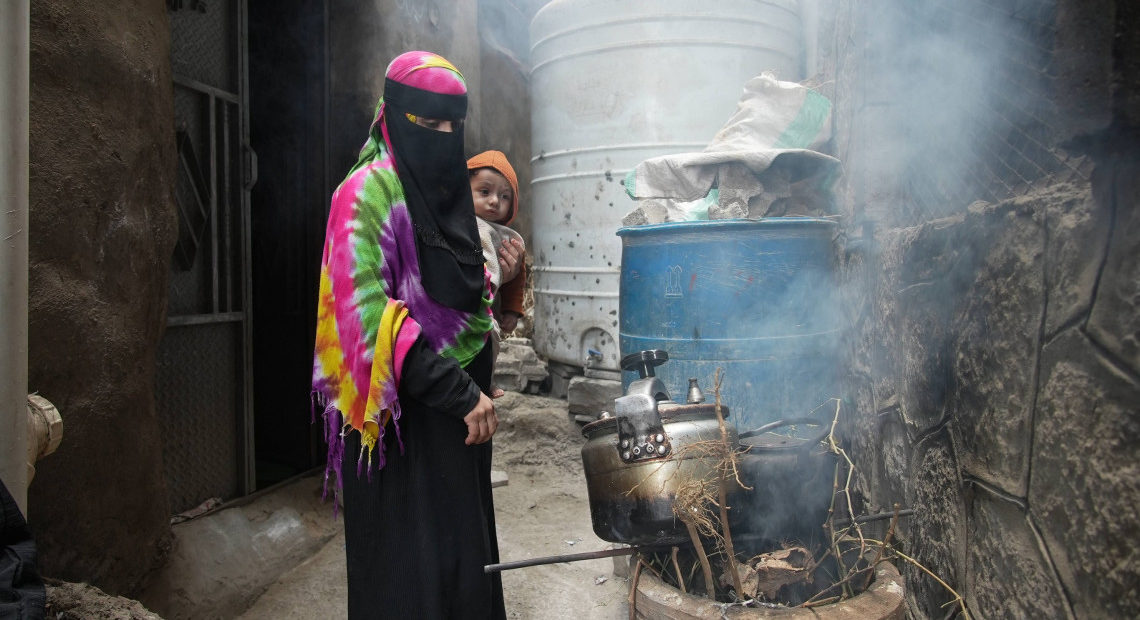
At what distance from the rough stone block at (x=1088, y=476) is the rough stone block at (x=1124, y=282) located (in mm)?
45

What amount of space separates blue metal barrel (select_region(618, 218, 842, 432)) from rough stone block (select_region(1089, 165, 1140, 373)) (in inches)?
63.8

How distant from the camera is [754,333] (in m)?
2.93

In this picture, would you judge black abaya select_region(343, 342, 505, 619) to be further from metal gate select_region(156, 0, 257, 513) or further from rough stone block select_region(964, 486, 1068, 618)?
metal gate select_region(156, 0, 257, 513)

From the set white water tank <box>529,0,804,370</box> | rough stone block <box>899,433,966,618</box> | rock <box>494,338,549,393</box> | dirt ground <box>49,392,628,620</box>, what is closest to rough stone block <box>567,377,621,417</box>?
white water tank <box>529,0,804,370</box>

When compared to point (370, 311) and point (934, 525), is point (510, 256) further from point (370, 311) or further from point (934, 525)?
point (934, 525)

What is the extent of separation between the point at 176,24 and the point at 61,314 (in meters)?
1.76

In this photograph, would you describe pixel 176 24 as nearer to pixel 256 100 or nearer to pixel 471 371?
pixel 256 100

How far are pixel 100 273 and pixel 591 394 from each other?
3.08m

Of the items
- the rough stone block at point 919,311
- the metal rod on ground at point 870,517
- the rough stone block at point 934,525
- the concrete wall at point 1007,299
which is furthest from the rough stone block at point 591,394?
the metal rod on ground at point 870,517

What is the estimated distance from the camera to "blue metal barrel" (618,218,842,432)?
2.91m

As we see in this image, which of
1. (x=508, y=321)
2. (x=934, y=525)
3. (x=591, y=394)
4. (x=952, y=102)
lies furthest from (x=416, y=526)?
(x=591, y=394)

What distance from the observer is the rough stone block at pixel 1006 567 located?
1.50m

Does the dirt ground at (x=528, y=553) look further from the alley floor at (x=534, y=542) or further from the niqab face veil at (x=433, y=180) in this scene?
the niqab face veil at (x=433, y=180)

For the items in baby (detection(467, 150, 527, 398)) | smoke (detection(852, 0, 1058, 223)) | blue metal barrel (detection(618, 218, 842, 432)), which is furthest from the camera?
blue metal barrel (detection(618, 218, 842, 432))
